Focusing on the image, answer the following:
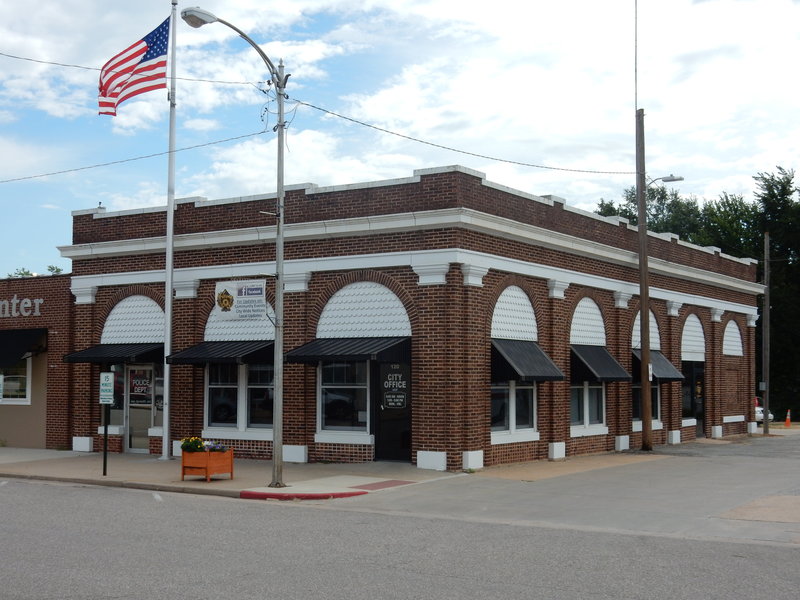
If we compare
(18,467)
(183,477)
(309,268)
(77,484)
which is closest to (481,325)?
(309,268)

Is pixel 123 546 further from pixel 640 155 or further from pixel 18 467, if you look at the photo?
pixel 640 155

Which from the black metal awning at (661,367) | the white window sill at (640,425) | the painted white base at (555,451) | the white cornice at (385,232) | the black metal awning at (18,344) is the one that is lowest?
the painted white base at (555,451)

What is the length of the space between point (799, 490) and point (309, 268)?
1154 cm

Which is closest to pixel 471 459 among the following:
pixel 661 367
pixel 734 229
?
pixel 661 367

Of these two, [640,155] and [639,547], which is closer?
[639,547]

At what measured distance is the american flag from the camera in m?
22.8

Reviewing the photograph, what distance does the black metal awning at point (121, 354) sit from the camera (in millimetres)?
23609

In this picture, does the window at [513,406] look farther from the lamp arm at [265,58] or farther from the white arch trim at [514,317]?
the lamp arm at [265,58]

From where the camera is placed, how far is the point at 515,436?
22.0 meters

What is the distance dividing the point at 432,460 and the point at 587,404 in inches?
281

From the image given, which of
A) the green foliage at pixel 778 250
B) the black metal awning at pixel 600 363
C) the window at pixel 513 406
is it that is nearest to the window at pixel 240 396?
the window at pixel 513 406

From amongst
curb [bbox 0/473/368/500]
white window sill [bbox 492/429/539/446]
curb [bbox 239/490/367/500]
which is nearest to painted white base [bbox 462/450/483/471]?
white window sill [bbox 492/429/539/446]

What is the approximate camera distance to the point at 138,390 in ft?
81.6

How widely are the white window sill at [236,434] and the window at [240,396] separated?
4.8 inches
